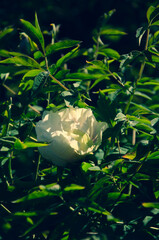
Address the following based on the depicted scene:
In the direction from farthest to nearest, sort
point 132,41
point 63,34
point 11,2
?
1. point 11,2
2. point 63,34
3. point 132,41

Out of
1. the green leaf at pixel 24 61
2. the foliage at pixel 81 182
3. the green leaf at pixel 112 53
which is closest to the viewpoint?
the foliage at pixel 81 182

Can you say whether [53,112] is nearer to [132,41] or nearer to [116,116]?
[116,116]

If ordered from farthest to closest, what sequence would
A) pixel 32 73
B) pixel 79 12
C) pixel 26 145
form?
pixel 79 12 < pixel 32 73 < pixel 26 145

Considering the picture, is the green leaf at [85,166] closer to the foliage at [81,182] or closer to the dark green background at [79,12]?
the foliage at [81,182]

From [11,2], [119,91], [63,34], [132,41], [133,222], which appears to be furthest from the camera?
[11,2]

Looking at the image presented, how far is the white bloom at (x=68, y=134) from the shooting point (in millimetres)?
618

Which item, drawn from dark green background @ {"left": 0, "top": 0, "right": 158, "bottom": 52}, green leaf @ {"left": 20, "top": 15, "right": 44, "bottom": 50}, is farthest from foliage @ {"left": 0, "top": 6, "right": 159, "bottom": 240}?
dark green background @ {"left": 0, "top": 0, "right": 158, "bottom": 52}

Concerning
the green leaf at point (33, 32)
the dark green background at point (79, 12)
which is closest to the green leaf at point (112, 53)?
the green leaf at point (33, 32)

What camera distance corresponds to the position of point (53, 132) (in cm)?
64

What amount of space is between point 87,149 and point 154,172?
0.53 ft

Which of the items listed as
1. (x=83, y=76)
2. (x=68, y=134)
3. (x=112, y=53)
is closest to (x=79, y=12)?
(x=112, y=53)

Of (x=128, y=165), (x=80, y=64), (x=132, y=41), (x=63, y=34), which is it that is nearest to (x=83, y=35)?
(x=63, y=34)

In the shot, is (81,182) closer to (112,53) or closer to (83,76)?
(83,76)

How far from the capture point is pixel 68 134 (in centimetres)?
65
